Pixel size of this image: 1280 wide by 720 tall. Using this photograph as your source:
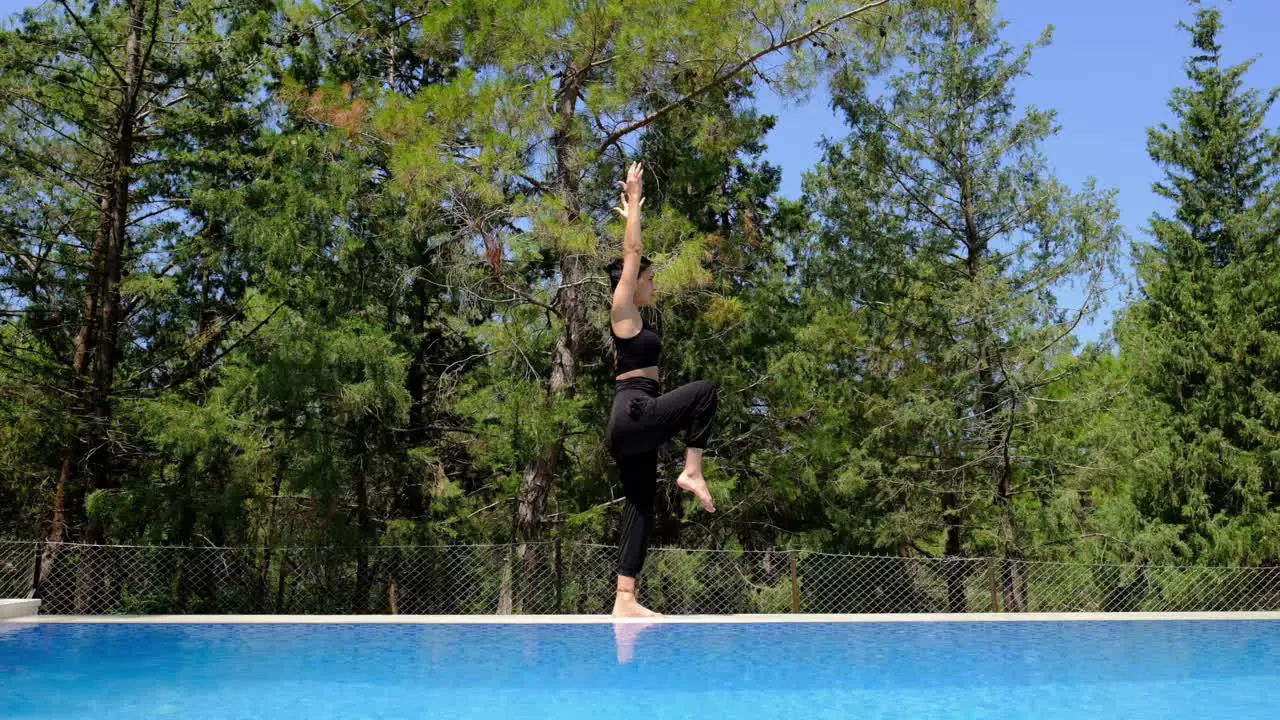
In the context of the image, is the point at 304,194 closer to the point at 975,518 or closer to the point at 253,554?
the point at 253,554

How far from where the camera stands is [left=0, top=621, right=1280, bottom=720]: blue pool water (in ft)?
10.6

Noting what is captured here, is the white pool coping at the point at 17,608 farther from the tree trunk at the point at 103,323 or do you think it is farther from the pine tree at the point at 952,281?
the pine tree at the point at 952,281

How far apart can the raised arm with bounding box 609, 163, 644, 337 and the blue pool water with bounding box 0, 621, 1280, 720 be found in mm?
1438

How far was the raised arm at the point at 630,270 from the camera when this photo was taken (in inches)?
170

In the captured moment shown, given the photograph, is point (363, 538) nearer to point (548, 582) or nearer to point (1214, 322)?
point (548, 582)

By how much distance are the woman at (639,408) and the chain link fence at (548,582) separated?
5.77 m

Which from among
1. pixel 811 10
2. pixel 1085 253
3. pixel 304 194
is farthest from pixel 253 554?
pixel 1085 253

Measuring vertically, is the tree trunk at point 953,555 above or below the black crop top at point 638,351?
below

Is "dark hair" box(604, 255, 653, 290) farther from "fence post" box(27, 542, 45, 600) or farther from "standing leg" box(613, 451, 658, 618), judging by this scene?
"fence post" box(27, 542, 45, 600)

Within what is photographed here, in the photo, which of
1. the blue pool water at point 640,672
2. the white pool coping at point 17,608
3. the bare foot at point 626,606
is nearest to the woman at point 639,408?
the bare foot at point 626,606

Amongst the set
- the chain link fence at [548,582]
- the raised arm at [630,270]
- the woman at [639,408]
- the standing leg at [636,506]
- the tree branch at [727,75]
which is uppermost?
the tree branch at [727,75]

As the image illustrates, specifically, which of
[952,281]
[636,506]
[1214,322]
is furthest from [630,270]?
[1214,322]

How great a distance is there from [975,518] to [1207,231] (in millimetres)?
7650

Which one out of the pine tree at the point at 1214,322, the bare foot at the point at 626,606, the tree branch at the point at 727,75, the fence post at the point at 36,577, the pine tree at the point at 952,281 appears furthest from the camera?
the pine tree at the point at 1214,322
